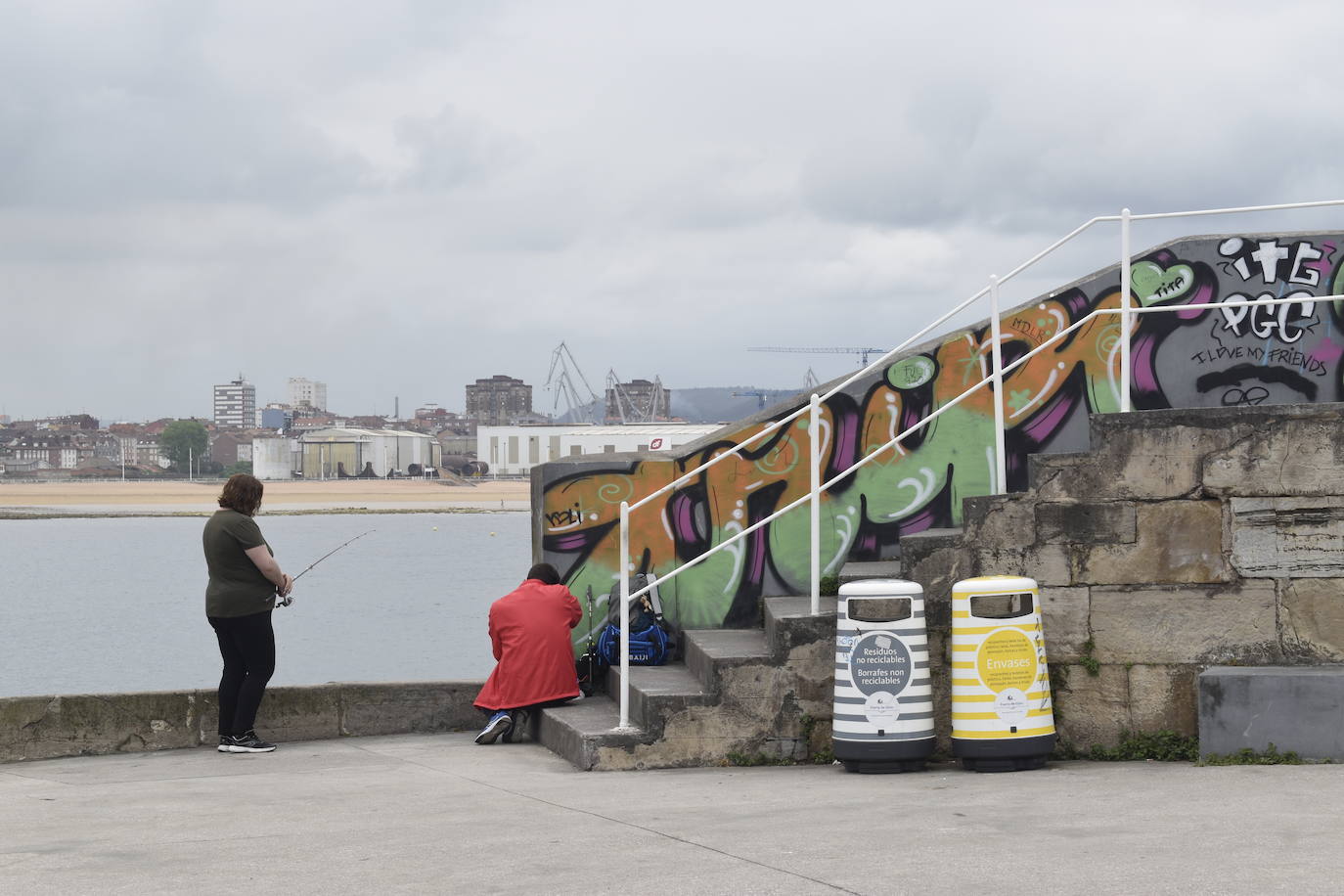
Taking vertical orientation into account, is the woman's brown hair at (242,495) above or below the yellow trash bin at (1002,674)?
above

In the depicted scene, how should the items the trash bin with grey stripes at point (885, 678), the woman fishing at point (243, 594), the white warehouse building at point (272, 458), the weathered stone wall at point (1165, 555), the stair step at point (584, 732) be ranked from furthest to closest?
1. the white warehouse building at point (272, 458)
2. the woman fishing at point (243, 594)
3. the stair step at point (584, 732)
4. the weathered stone wall at point (1165, 555)
5. the trash bin with grey stripes at point (885, 678)

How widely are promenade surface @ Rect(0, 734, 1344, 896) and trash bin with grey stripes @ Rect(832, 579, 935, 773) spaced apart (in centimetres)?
24

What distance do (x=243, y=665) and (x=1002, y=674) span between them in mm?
4344

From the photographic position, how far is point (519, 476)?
17538 centimetres

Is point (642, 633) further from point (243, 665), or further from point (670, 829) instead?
point (670, 829)

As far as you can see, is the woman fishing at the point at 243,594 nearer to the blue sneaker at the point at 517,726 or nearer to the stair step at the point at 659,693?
the blue sneaker at the point at 517,726

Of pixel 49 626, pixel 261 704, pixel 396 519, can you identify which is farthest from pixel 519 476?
pixel 261 704

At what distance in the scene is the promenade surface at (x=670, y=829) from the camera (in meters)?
5.09

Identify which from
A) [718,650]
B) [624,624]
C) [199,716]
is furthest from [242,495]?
[718,650]

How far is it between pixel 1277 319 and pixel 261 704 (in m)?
6.51

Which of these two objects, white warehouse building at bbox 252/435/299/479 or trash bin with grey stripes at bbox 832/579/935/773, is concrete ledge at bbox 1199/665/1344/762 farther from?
white warehouse building at bbox 252/435/299/479

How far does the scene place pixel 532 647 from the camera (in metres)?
9.16

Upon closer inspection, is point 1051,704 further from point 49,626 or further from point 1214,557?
point 49,626

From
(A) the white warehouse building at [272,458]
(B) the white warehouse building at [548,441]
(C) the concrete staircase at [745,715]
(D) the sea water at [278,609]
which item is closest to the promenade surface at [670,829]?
(C) the concrete staircase at [745,715]
